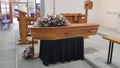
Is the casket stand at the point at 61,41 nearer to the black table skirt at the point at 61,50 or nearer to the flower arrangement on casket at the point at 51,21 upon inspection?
the black table skirt at the point at 61,50

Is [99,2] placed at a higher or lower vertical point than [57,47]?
higher

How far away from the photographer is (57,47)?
353 centimetres

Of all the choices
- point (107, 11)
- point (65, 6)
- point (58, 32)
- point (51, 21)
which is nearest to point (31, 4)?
point (65, 6)

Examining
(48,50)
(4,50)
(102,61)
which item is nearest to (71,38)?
(48,50)

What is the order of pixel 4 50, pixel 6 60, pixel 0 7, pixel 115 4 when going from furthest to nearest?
pixel 0 7, pixel 115 4, pixel 4 50, pixel 6 60

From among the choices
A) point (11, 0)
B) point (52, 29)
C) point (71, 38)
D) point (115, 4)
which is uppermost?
point (11, 0)

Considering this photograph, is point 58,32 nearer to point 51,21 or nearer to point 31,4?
point 51,21

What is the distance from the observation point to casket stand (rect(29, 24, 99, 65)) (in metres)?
3.37

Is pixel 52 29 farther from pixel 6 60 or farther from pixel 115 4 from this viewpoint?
pixel 115 4

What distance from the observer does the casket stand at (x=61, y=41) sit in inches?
133

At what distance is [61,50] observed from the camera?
11.7 feet

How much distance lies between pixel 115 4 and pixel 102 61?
524 centimetres

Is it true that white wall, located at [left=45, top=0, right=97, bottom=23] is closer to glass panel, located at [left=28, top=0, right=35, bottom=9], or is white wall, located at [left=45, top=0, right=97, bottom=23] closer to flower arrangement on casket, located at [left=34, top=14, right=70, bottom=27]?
flower arrangement on casket, located at [left=34, top=14, right=70, bottom=27]

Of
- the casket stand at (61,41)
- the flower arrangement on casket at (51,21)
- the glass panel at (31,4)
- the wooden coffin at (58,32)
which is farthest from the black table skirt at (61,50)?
the glass panel at (31,4)
